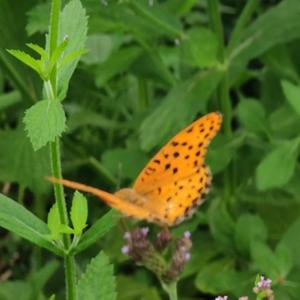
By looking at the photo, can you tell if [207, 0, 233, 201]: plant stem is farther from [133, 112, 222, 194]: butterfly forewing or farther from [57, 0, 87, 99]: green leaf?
[133, 112, 222, 194]: butterfly forewing

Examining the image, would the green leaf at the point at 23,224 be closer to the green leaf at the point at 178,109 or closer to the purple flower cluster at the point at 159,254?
the purple flower cluster at the point at 159,254

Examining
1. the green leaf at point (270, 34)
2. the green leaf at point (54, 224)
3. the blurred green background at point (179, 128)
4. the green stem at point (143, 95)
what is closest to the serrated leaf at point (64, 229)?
the green leaf at point (54, 224)

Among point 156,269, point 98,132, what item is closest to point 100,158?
point 98,132

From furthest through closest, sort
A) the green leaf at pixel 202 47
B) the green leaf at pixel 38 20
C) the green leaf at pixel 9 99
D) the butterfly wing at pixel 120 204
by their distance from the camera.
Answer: the green leaf at pixel 9 99, the green leaf at pixel 202 47, the green leaf at pixel 38 20, the butterfly wing at pixel 120 204

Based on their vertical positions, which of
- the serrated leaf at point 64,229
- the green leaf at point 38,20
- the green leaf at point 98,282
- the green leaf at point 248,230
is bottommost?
the green leaf at point 248,230

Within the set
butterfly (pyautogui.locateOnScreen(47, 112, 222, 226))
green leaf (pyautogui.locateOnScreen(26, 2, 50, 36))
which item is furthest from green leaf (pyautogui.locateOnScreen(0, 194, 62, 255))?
green leaf (pyautogui.locateOnScreen(26, 2, 50, 36))

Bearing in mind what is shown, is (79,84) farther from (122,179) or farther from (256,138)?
(256,138)
